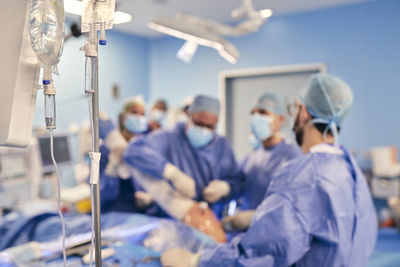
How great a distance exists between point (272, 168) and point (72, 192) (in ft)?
5.21

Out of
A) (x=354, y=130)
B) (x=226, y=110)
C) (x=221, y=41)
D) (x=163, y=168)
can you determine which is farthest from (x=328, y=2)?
(x=163, y=168)

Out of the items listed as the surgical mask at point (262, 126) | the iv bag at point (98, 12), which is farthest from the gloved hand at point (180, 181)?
the iv bag at point (98, 12)

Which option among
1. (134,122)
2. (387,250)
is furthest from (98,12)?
(387,250)

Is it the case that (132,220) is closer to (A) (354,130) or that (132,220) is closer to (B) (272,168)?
(B) (272,168)

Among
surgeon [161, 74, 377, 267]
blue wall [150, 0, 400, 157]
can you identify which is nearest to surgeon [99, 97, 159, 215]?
surgeon [161, 74, 377, 267]

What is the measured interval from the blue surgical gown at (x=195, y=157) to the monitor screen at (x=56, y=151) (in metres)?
1.58

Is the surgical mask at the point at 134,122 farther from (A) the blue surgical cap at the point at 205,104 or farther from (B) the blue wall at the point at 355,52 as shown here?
Answer: (B) the blue wall at the point at 355,52

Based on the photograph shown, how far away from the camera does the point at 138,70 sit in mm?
5523

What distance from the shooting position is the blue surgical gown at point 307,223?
114cm

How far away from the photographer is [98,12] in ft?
2.48

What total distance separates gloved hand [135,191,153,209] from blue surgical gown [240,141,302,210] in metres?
0.63

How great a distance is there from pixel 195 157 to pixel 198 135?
18cm

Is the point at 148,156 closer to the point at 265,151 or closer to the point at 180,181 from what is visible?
the point at 180,181

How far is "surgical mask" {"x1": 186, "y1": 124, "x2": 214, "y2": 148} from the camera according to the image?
2303 millimetres
